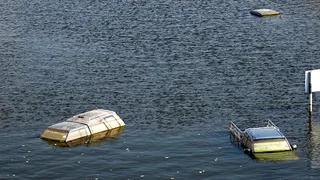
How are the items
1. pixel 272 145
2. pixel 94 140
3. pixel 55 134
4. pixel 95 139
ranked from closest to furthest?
1. pixel 272 145
2. pixel 55 134
3. pixel 94 140
4. pixel 95 139

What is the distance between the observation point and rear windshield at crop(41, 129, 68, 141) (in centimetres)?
A: 11469

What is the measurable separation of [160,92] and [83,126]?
24.3 meters

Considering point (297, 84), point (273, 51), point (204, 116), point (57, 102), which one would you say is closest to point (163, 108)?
point (204, 116)

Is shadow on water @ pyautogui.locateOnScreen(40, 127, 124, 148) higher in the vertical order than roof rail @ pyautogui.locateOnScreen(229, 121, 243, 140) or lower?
lower

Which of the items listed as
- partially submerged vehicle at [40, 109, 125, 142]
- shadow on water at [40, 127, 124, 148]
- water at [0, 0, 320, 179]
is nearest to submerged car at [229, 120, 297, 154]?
water at [0, 0, 320, 179]

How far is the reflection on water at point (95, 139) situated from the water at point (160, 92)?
33.9 inches

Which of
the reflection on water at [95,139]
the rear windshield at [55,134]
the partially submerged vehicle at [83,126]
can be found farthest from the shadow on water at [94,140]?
the rear windshield at [55,134]

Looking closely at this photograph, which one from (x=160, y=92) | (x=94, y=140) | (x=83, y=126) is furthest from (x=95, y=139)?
(x=160, y=92)

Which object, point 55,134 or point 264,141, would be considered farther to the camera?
point 55,134

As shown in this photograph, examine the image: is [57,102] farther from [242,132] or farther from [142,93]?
[242,132]

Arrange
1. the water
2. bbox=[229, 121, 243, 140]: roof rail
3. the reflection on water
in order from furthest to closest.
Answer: the reflection on water
bbox=[229, 121, 243, 140]: roof rail
the water

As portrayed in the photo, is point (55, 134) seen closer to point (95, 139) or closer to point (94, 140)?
point (94, 140)

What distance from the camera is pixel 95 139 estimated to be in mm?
116562

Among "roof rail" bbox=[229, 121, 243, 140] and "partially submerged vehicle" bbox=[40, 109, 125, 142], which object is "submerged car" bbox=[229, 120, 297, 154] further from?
"partially submerged vehicle" bbox=[40, 109, 125, 142]
